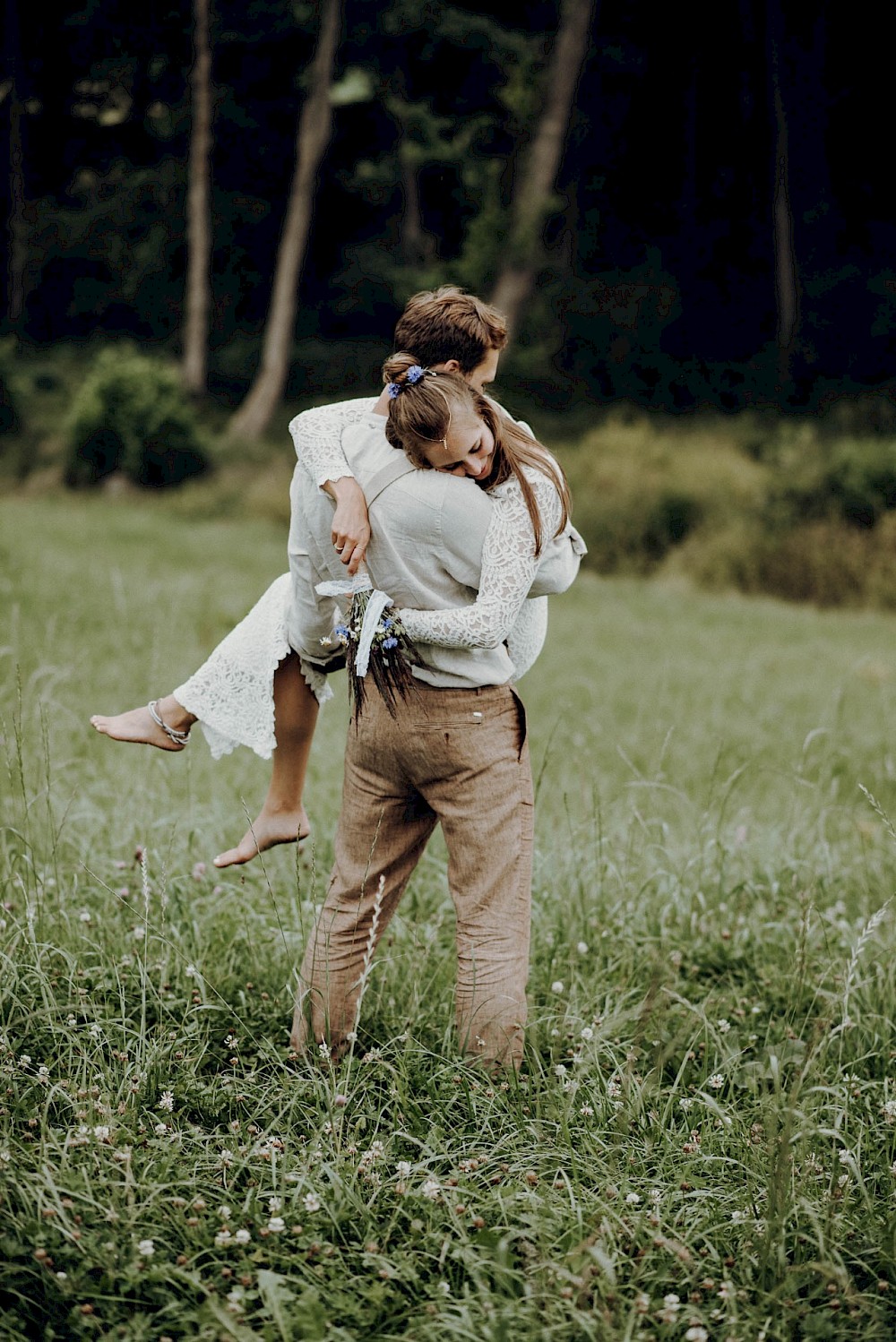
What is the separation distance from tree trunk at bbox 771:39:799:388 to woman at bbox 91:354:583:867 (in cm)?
2218

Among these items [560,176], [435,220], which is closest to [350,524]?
[560,176]

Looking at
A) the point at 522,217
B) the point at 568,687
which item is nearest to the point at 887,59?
the point at 522,217

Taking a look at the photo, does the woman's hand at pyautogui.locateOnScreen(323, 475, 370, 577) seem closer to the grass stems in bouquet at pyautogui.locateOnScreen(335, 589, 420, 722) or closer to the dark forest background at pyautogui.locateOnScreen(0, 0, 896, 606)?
the grass stems in bouquet at pyautogui.locateOnScreen(335, 589, 420, 722)

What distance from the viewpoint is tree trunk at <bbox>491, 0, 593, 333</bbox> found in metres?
20.3

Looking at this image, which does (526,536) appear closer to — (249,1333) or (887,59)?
(249,1333)

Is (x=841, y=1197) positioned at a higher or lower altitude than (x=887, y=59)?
lower

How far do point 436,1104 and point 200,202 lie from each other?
2339cm

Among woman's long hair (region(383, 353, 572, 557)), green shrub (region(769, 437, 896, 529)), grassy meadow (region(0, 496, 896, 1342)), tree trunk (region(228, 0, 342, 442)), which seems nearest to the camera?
grassy meadow (region(0, 496, 896, 1342))

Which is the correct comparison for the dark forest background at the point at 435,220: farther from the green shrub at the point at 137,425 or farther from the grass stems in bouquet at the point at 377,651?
the grass stems in bouquet at the point at 377,651

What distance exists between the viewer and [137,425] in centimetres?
1947

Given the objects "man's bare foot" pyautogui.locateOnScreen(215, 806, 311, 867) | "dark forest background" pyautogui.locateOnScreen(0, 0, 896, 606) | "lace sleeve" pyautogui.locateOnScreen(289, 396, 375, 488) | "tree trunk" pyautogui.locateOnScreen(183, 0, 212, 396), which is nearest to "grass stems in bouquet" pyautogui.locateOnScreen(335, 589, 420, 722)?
"lace sleeve" pyautogui.locateOnScreen(289, 396, 375, 488)

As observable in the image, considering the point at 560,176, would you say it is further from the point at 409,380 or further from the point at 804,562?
the point at 409,380

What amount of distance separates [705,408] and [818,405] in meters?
2.04

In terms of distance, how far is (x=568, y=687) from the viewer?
844 cm
